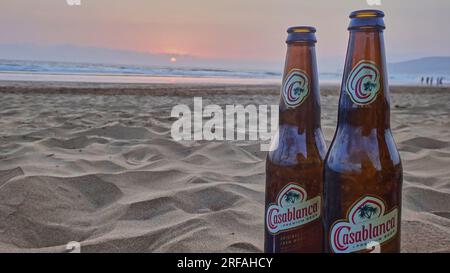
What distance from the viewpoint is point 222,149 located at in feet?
12.0

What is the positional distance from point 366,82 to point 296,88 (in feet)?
0.76

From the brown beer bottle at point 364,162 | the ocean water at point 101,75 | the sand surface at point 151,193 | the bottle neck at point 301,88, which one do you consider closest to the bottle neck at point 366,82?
the brown beer bottle at point 364,162

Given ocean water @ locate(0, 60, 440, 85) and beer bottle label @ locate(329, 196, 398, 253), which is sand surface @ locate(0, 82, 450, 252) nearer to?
beer bottle label @ locate(329, 196, 398, 253)

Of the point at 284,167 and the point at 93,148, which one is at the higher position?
the point at 284,167

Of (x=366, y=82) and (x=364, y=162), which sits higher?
(x=366, y=82)

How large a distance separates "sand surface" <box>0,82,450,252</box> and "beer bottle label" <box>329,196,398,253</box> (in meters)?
0.69

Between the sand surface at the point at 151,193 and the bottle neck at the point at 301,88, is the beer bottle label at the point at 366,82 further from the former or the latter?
the sand surface at the point at 151,193

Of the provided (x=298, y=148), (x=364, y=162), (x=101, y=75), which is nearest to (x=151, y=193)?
(x=298, y=148)

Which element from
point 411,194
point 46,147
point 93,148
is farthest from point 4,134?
point 411,194

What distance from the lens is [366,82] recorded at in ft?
3.80

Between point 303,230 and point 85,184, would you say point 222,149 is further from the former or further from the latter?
point 303,230

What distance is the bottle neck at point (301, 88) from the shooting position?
1319 millimetres

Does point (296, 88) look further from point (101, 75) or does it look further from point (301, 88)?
point (101, 75)

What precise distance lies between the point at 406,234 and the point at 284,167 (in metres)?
0.85
